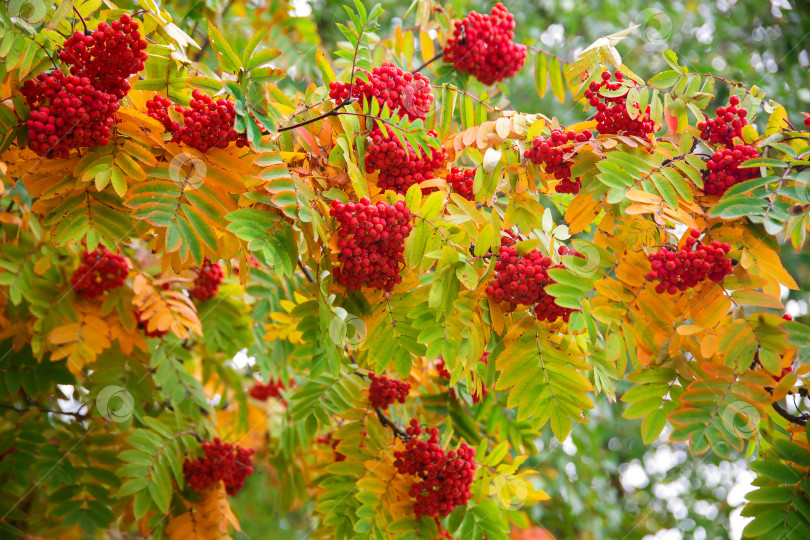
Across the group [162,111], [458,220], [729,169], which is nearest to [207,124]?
[162,111]

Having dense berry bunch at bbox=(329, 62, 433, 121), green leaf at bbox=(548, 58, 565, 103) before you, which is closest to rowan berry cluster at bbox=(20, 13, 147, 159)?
dense berry bunch at bbox=(329, 62, 433, 121)

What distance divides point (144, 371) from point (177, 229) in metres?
1.38

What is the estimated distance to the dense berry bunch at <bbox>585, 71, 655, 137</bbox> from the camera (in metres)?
1.85

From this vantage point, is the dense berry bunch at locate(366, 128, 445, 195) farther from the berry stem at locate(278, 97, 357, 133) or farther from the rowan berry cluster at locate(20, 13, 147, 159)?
the rowan berry cluster at locate(20, 13, 147, 159)

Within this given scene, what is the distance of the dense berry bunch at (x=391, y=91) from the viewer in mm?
1909

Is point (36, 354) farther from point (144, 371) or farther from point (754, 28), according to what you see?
point (754, 28)

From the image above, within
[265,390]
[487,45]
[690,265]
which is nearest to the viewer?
[690,265]

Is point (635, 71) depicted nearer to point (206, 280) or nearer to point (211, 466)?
point (206, 280)

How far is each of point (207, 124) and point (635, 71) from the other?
4.24 meters

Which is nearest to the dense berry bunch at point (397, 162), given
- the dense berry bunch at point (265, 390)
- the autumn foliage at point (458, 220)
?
the autumn foliage at point (458, 220)

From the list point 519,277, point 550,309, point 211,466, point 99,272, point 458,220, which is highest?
point 458,220

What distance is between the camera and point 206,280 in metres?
2.94

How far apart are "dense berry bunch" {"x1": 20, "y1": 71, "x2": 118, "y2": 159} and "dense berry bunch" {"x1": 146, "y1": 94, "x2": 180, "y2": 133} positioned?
0.44 feet

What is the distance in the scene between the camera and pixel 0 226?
8.82 ft
